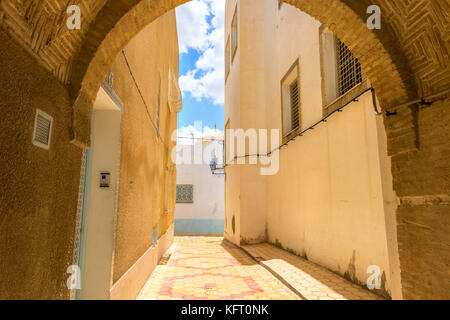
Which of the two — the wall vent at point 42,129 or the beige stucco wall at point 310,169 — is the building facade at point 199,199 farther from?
the wall vent at point 42,129

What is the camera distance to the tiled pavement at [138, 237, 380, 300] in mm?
4203

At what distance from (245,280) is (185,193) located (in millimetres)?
13248

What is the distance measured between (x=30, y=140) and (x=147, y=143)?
3594mm

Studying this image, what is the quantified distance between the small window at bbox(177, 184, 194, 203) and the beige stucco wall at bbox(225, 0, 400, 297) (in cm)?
653

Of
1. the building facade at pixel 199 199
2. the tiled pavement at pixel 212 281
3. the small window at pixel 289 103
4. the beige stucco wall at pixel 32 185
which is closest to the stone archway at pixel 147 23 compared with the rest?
the beige stucco wall at pixel 32 185

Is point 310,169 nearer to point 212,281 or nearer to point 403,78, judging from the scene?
point 212,281

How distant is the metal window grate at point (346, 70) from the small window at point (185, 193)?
13722 millimetres

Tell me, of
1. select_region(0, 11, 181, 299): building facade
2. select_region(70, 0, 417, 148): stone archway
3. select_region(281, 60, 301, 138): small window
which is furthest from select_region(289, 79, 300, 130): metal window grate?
select_region(70, 0, 417, 148): stone archway

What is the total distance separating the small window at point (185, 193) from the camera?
1806 cm

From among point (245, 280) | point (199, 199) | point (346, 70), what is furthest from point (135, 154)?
point (199, 199)

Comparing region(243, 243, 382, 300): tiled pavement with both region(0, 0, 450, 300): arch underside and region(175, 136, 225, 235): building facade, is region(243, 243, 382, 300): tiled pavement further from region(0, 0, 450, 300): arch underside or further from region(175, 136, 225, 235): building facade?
region(175, 136, 225, 235): building facade

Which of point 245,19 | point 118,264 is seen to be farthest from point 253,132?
point 118,264

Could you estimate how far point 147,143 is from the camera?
497 cm
